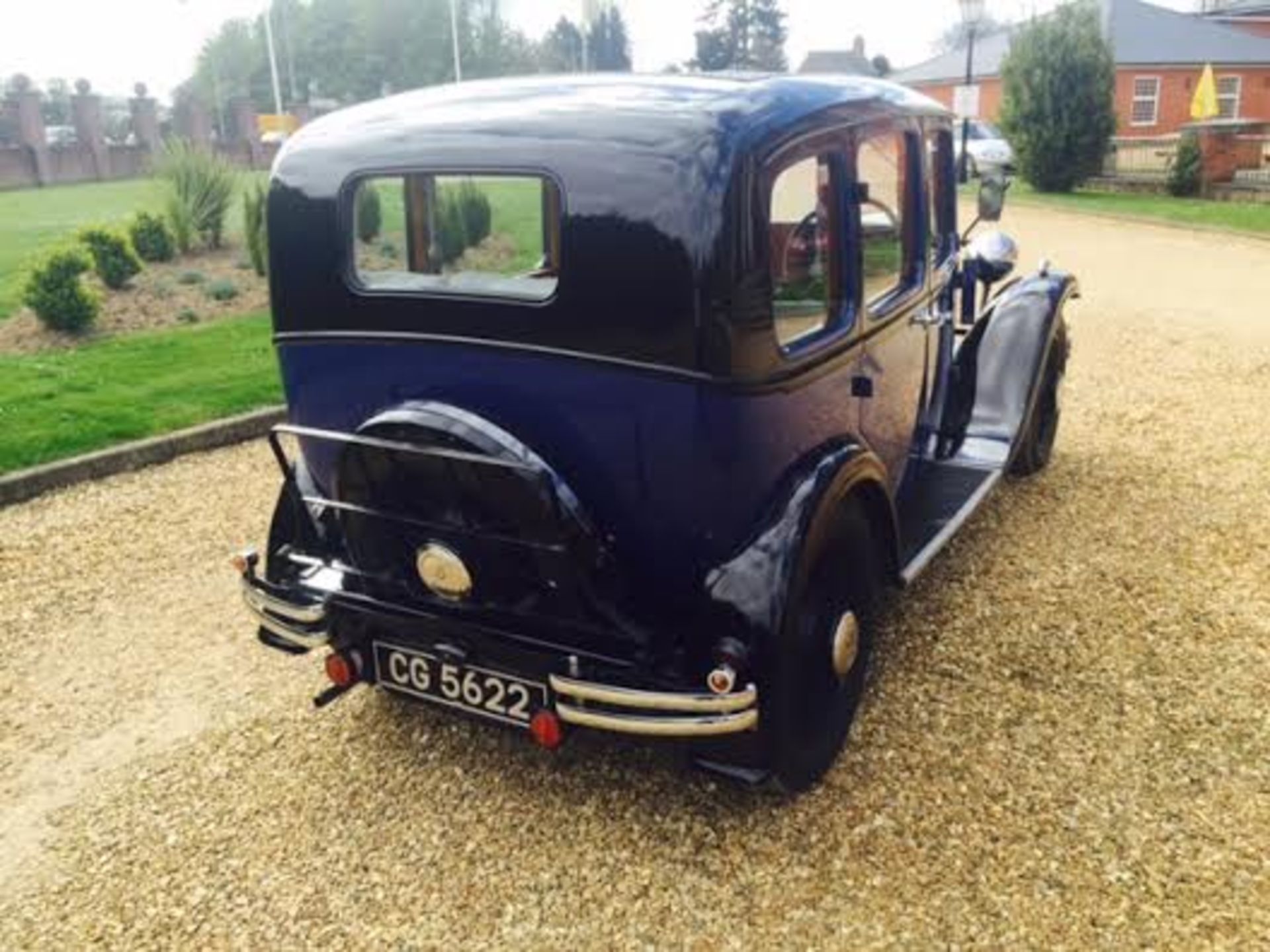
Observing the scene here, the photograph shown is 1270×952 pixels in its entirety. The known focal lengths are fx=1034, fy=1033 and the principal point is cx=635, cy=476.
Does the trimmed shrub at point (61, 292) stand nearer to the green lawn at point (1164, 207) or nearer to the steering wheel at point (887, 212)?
the steering wheel at point (887, 212)

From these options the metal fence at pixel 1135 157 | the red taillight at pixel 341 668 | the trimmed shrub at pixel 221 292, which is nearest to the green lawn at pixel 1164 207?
the metal fence at pixel 1135 157

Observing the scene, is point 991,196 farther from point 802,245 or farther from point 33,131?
point 33,131

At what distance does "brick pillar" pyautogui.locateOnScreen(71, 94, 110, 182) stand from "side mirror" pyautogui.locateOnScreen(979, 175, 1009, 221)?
39289mm

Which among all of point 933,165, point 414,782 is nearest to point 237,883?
point 414,782

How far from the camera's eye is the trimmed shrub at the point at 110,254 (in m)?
9.94

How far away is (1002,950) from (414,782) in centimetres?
172

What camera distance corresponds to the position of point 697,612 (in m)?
2.80

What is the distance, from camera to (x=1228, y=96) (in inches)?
1348

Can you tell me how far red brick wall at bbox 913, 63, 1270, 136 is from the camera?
33250mm

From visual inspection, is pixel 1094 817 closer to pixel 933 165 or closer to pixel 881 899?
pixel 881 899

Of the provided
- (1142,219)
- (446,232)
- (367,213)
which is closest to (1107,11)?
(1142,219)

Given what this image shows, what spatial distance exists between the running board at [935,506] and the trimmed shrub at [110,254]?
857cm

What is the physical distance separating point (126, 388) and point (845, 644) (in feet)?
19.9

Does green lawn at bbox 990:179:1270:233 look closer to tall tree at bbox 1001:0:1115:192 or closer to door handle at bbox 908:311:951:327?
tall tree at bbox 1001:0:1115:192
